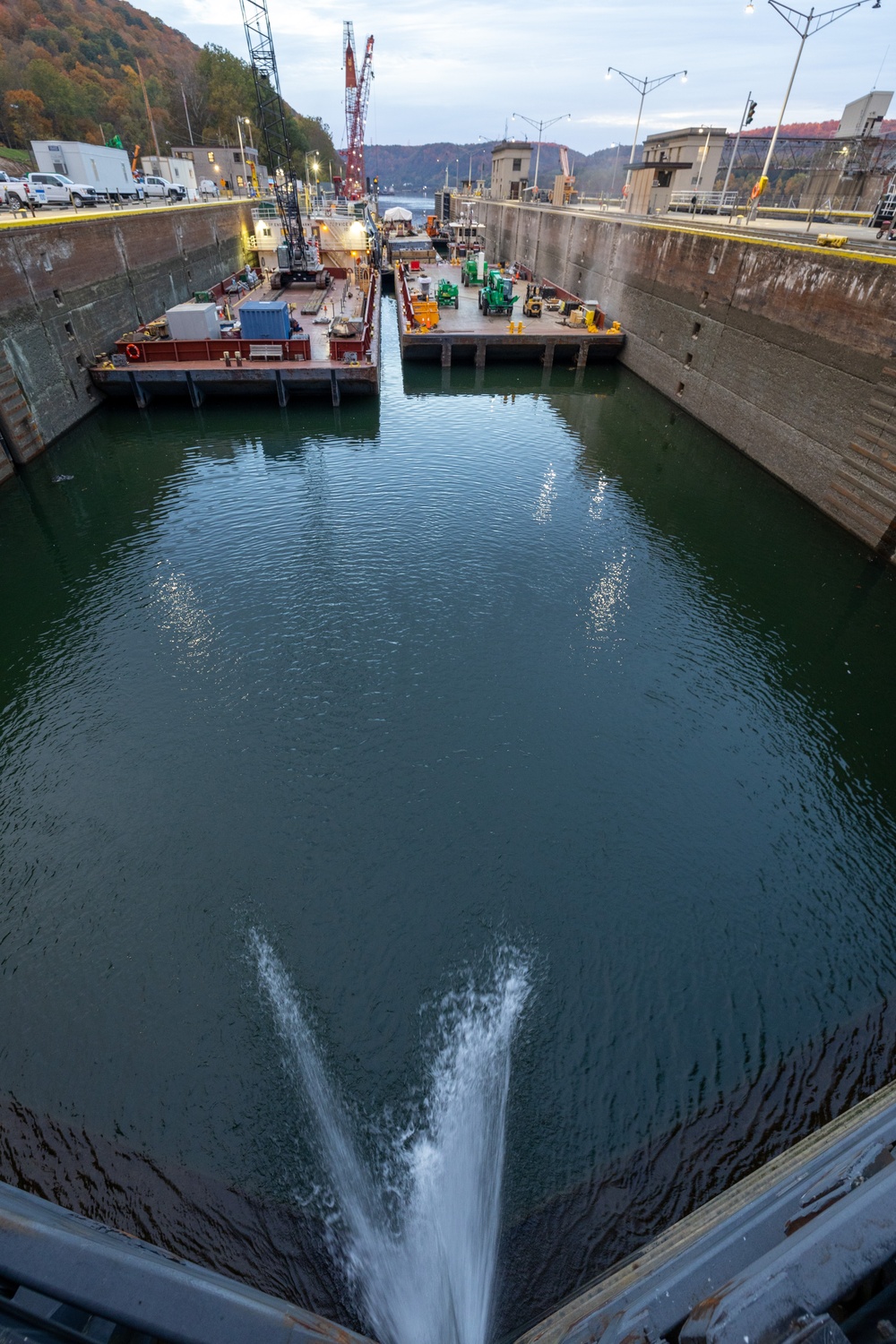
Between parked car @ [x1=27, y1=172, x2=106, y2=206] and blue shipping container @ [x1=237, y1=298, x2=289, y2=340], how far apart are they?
27.5m

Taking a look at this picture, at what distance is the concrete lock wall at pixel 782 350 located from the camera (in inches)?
A: 964

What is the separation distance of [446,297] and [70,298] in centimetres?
3140

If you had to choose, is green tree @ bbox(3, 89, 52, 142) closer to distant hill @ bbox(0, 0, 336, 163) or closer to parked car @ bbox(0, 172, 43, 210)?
distant hill @ bbox(0, 0, 336, 163)

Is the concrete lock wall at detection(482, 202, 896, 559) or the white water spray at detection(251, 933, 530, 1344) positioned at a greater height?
the concrete lock wall at detection(482, 202, 896, 559)

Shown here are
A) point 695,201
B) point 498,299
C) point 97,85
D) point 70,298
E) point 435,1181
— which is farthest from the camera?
point 97,85

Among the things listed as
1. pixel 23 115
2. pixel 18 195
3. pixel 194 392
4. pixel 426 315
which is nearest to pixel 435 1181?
pixel 194 392

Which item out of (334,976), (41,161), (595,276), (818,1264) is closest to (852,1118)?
(818,1264)

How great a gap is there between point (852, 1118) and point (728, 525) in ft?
75.3

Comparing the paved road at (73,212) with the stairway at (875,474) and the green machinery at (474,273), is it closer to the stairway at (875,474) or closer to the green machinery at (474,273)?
the green machinery at (474,273)

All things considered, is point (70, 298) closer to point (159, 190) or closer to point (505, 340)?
point (505, 340)

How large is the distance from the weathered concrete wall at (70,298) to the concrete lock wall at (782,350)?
34.2m

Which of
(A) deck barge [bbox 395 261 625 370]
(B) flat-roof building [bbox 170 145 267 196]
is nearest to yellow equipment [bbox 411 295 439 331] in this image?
(A) deck barge [bbox 395 261 625 370]

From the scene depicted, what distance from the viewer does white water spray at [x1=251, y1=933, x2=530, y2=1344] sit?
786 centimetres

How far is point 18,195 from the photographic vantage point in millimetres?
47094
